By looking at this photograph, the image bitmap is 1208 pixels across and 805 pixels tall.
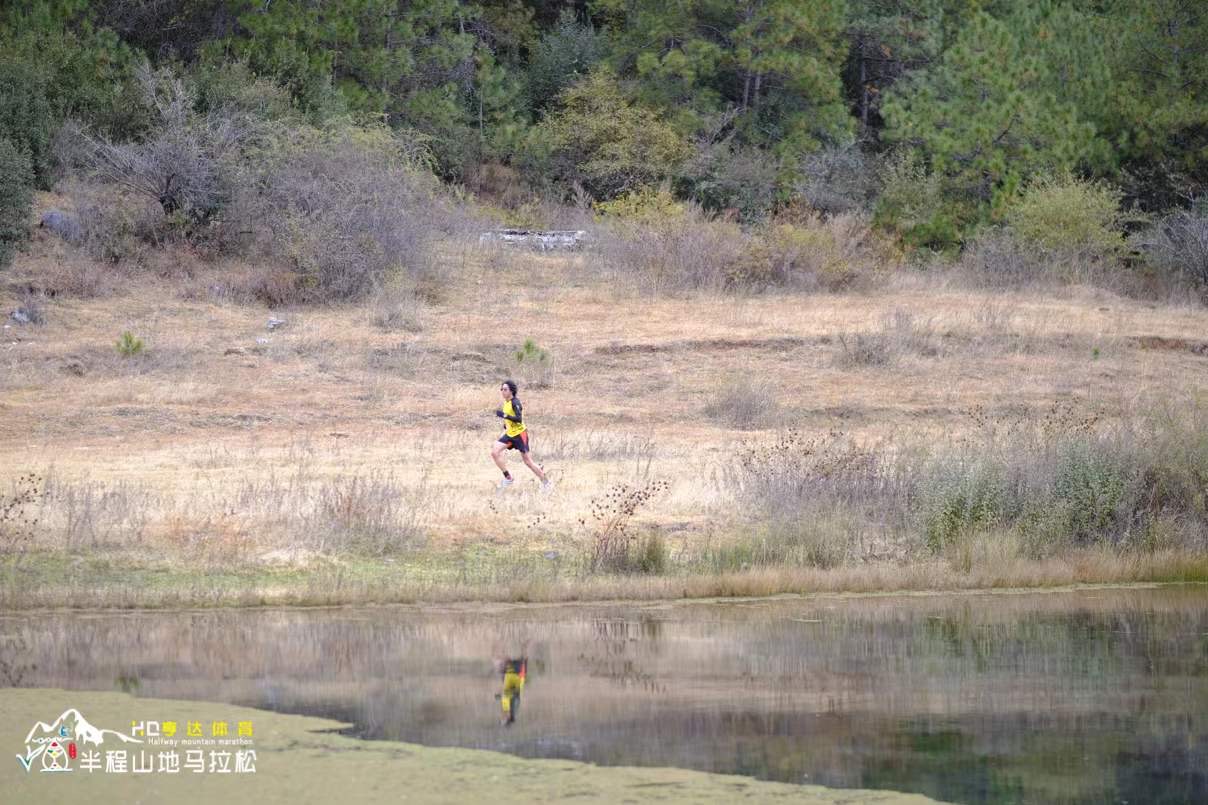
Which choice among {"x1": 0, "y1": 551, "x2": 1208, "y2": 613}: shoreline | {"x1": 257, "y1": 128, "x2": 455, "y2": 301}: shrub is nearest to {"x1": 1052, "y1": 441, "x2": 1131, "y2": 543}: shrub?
{"x1": 0, "y1": 551, "x2": 1208, "y2": 613}: shoreline

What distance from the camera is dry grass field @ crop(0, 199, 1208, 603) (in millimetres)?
16531

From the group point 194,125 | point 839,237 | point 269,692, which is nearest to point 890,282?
point 839,237

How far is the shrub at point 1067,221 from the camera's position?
36.4 metres

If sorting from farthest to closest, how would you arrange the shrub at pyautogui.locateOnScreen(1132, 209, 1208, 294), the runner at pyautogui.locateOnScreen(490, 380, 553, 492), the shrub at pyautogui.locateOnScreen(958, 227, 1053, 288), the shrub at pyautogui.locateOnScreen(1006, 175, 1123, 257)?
the shrub at pyautogui.locateOnScreen(1006, 175, 1123, 257) → the shrub at pyautogui.locateOnScreen(1132, 209, 1208, 294) → the shrub at pyautogui.locateOnScreen(958, 227, 1053, 288) → the runner at pyautogui.locateOnScreen(490, 380, 553, 492)

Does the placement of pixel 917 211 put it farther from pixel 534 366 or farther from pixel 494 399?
pixel 494 399

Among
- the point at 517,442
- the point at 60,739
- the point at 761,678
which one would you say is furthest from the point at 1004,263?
the point at 60,739

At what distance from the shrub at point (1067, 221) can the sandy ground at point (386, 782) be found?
95.6 ft

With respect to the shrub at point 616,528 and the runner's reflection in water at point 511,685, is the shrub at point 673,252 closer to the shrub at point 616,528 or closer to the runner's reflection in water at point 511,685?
the shrub at point 616,528

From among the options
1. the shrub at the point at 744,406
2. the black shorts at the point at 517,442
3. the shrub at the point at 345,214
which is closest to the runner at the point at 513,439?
the black shorts at the point at 517,442

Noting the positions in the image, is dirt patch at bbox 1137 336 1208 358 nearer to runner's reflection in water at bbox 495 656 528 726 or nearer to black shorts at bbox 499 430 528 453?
black shorts at bbox 499 430 528 453

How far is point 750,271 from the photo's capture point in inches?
1320

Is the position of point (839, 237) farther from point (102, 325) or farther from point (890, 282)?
point (102, 325)

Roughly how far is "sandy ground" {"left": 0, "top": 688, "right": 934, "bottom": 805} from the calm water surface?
300mm

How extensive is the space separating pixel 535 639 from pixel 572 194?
31.6 meters
